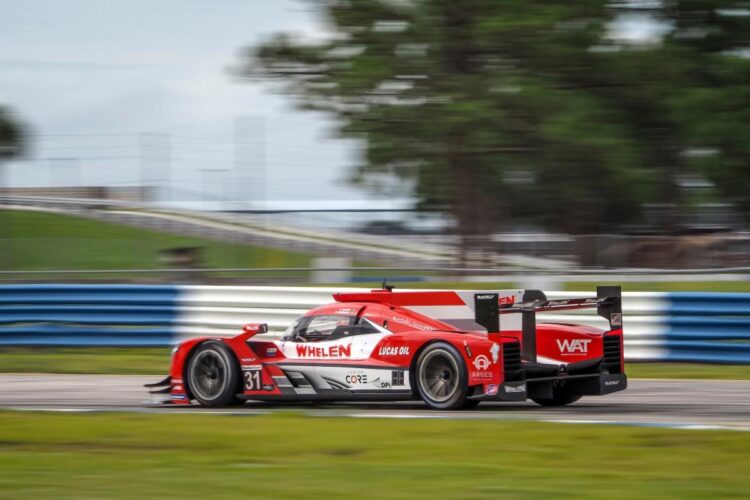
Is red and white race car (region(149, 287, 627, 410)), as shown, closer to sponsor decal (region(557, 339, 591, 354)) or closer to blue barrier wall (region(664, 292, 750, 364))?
sponsor decal (region(557, 339, 591, 354))

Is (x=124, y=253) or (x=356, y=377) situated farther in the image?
(x=124, y=253)

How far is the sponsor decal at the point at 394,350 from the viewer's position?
31.1 feet

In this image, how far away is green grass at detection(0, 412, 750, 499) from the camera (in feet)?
19.7

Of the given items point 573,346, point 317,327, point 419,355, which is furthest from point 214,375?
point 573,346

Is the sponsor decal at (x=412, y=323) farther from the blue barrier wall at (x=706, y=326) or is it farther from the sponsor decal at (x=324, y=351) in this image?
the blue barrier wall at (x=706, y=326)

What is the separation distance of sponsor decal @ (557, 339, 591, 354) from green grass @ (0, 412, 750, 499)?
61.8 inches

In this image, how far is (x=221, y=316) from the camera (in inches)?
603

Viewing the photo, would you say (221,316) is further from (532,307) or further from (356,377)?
(532,307)

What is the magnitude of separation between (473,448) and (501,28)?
51.0 feet

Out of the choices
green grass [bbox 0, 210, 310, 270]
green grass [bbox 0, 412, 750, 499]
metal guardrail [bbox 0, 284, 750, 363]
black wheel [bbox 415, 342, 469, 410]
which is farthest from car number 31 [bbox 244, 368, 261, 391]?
green grass [bbox 0, 210, 310, 270]

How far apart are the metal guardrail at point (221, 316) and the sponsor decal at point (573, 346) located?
12.7ft

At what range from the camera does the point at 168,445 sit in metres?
7.74

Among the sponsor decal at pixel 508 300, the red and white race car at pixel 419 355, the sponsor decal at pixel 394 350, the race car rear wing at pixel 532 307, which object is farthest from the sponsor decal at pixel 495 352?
the sponsor decal at pixel 394 350

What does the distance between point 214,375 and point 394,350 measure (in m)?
1.85
